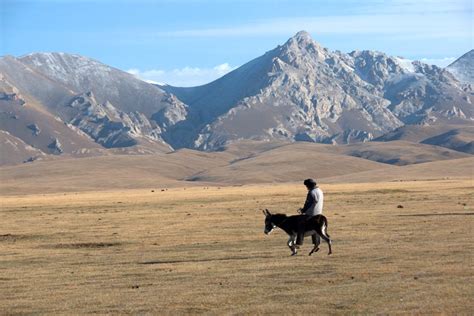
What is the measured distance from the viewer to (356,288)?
23.6m

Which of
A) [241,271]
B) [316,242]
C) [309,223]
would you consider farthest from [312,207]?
[241,271]

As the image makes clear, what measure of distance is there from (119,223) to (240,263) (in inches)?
1220

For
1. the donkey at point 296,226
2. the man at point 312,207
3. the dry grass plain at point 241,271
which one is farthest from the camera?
the man at point 312,207

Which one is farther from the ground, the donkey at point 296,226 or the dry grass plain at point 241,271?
the donkey at point 296,226

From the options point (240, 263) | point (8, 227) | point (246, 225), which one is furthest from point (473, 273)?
point (8, 227)

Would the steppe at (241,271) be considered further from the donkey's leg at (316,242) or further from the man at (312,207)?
the man at (312,207)

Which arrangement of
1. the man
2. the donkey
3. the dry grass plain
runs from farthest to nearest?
the man, the donkey, the dry grass plain

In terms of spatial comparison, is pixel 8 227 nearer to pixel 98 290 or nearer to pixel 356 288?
pixel 98 290

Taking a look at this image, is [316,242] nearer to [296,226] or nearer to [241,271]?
[296,226]

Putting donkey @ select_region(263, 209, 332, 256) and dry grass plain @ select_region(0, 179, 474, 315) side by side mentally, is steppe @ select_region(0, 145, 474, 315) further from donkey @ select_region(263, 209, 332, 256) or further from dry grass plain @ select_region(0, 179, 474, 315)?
donkey @ select_region(263, 209, 332, 256)

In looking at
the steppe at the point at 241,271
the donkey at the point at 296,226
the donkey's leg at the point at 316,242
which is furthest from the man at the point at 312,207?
the steppe at the point at 241,271

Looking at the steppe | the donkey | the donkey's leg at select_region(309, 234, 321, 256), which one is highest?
the donkey

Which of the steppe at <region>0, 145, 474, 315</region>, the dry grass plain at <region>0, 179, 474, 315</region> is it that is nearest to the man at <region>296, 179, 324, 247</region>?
the steppe at <region>0, 145, 474, 315</region>

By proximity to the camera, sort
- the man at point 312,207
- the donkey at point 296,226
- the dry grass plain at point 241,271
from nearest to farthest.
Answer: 1. the dry grass plain at point 241,271
2. the donkey at point 296,226
3. the man at point 312,207
